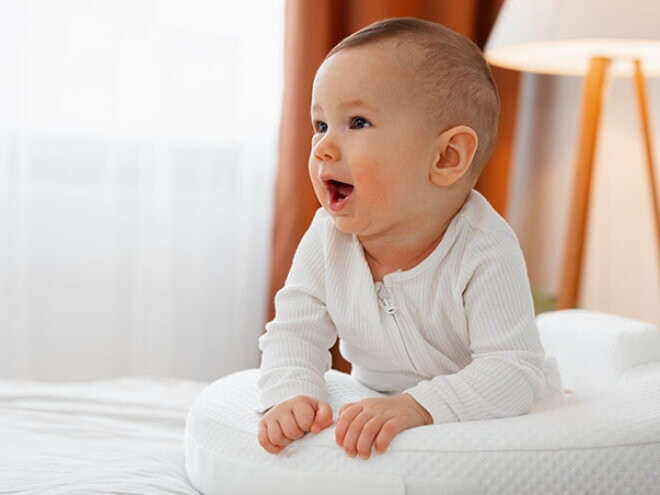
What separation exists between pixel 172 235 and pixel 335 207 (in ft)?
5.55

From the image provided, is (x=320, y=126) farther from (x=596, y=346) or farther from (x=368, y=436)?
(x=596, y=346)

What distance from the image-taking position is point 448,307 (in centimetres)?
118

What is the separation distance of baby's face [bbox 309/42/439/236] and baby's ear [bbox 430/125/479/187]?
12 millimetres

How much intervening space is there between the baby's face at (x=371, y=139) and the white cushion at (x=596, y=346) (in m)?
0.52

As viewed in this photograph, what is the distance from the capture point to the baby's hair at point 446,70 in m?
1.12

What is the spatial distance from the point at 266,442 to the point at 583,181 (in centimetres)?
156

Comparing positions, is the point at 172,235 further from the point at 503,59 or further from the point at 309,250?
the point at 309,250

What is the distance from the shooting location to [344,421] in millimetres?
1016

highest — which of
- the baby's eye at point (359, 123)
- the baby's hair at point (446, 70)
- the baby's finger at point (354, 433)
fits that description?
the baby's hair at point (446, 70)

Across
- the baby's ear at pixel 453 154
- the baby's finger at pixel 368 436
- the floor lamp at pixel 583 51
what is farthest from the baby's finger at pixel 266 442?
the floor lamp at pixel 583 51

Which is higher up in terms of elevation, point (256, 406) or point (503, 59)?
point (503, 59)

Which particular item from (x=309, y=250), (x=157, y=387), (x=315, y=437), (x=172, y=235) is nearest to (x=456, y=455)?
(x=315, y=437)

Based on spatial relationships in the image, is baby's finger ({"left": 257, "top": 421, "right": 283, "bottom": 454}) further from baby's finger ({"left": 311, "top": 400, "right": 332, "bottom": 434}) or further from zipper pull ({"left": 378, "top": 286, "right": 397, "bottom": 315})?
zipper pull ({"left": 378, "top": 286, "right": 397, "bottom": 315})

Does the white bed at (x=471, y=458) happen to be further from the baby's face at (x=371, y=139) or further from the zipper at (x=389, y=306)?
the baby's face at (x=371, y=139)
